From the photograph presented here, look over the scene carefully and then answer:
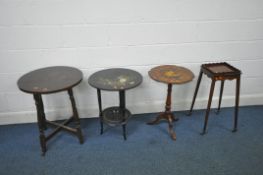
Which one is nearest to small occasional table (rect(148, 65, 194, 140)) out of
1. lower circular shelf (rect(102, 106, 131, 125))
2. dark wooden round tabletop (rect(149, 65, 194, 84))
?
dark wooden round tabletop (rect(149, 65, 194, 84))

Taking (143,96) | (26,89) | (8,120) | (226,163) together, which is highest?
(26,89)

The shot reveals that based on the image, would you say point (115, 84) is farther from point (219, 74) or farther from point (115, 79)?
point (219, 74)

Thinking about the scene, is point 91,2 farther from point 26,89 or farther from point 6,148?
point 6,148

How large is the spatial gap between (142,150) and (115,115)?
0.45m

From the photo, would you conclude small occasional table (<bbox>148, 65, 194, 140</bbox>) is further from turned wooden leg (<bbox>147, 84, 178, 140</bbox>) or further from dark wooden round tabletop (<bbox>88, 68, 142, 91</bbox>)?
dark wooden round tabletop (<bbox>88, 68, 142, 91</bbox>)

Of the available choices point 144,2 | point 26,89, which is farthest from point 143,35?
point 26,89

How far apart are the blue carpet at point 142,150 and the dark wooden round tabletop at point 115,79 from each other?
65 cm

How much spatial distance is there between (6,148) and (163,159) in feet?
4.96

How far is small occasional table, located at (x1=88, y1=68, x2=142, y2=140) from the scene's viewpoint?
182 cm

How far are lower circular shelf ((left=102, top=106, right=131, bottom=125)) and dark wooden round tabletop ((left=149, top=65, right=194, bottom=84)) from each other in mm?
478

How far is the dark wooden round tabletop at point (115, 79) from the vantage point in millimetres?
1802

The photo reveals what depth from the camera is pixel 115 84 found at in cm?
183

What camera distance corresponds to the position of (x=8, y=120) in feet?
7.79

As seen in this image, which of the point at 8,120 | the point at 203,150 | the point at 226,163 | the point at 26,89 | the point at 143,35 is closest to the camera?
the point at 26,89
